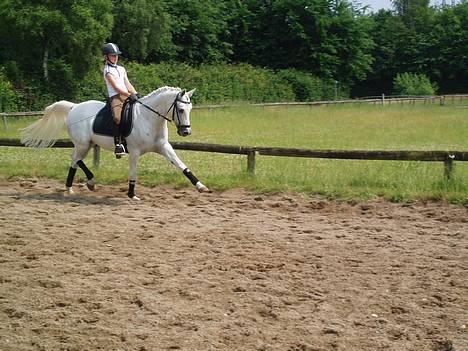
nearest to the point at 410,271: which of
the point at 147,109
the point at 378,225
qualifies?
the point at 378,225

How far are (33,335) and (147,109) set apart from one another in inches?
257

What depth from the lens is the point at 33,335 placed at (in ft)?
15.3

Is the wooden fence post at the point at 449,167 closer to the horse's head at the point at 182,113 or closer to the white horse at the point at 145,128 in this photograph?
the white horse at the point at 145,128

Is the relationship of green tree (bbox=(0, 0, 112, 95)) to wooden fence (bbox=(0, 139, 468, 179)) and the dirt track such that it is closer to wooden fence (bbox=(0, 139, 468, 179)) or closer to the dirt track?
wooden fence (bbox=(0, 139, 468, 179))

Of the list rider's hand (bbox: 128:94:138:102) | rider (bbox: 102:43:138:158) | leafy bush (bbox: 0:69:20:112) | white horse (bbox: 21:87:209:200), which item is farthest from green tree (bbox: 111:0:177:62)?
rider's hand (bbox: 128:94:138:102)

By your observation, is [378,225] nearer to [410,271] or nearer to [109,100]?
[410,271]

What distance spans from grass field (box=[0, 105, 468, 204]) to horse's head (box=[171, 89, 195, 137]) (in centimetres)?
158

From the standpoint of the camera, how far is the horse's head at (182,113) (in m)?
10.2

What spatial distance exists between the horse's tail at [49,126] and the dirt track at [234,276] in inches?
93.7

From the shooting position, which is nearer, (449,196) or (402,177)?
(449,196)

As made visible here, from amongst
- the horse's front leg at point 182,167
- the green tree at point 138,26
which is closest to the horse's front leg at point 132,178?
the horse's front leg at point 182,167

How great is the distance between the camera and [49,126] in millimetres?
11836

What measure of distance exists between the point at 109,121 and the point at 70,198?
1553 mm

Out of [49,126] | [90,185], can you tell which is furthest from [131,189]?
[49,126]
